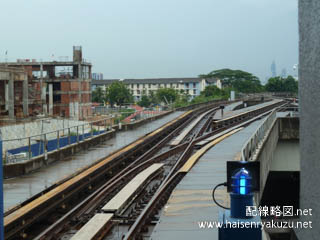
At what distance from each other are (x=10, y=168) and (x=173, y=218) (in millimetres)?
7323

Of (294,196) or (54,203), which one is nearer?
(54,203)

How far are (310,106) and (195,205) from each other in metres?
3.53

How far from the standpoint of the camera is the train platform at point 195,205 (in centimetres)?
966

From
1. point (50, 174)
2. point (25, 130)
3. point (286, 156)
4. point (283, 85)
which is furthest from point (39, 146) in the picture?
point (283, 85)

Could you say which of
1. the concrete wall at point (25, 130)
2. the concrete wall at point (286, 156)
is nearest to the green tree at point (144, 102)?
the concrete wall at point (25, 130)

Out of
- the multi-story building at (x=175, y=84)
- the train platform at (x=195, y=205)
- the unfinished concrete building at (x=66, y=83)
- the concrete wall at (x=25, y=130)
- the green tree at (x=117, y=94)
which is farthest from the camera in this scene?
the multi-story building at (x=175, y=84)

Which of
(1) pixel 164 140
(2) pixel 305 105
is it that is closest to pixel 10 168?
(2) pixel 305 105

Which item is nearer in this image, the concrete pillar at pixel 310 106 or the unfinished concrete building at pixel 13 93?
the concrete pillar at pixel 310 106

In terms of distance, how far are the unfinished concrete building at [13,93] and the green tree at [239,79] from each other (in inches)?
3461

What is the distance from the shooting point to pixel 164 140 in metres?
29.8

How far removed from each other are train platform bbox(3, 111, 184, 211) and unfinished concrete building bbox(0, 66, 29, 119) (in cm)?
2315

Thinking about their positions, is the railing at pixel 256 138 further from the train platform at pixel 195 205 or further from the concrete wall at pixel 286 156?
the concrete wall at pixel 286 156

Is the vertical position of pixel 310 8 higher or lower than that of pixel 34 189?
higher

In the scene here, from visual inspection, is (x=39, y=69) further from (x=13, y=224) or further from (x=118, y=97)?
(x=13, y=224)
